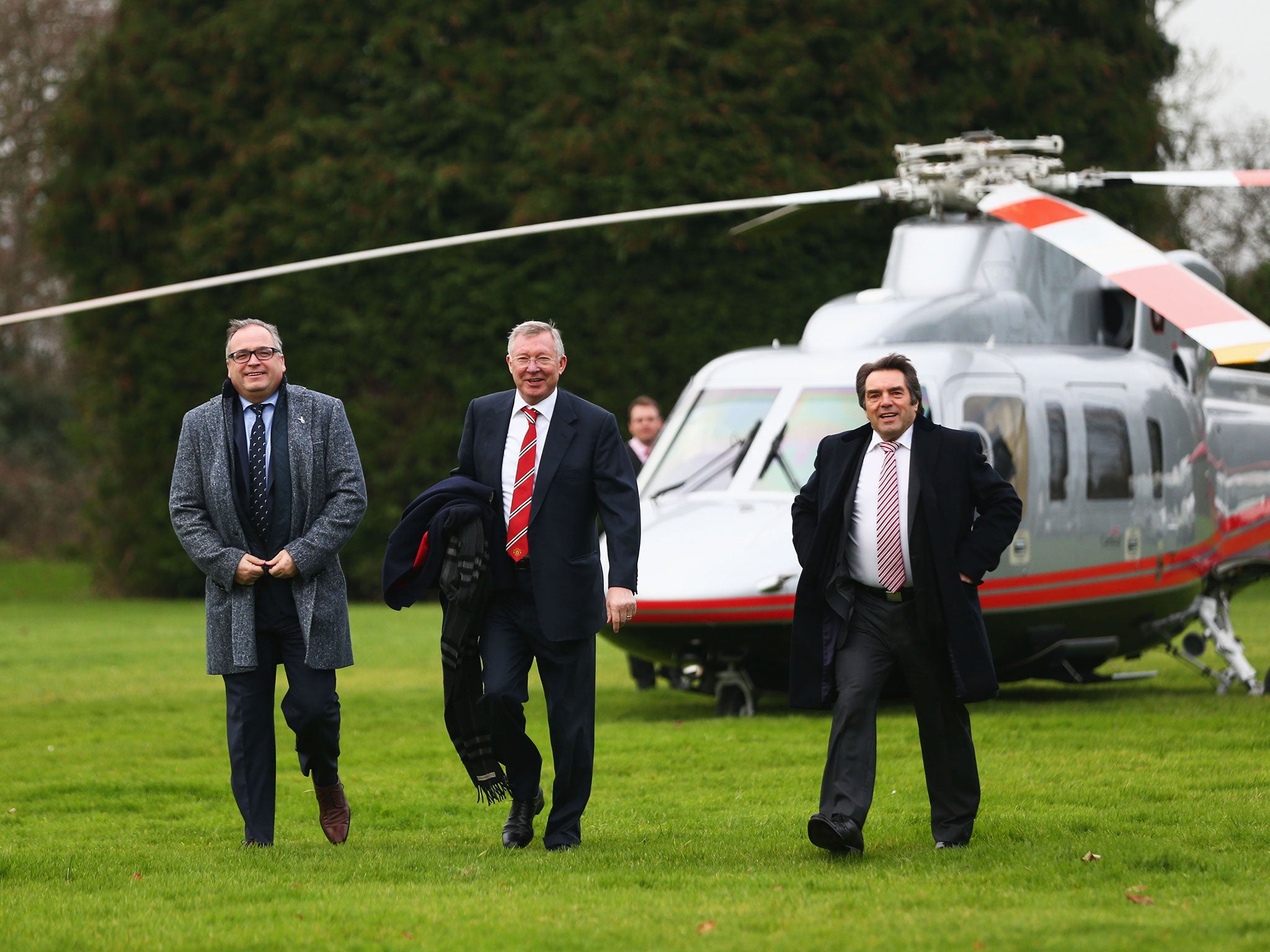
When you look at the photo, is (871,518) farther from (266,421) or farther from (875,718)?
(266,421)

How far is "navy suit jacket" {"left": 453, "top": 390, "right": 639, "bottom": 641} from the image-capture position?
242 inches

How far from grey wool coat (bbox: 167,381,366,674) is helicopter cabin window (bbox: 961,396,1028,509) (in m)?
5.04

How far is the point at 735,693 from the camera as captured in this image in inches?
423

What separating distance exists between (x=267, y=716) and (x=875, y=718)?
7.07 ft

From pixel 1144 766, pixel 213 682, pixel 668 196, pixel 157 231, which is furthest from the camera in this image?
pixel 157 231

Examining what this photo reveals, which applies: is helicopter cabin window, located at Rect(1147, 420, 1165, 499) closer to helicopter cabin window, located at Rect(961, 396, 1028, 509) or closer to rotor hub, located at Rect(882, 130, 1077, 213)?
helicopter cabin window, located at Rect(961, 396, 1028, 509)

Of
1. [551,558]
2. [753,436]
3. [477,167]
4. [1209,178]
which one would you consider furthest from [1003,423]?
[477,167]

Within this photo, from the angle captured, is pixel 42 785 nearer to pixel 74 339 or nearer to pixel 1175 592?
pixel 1175 592

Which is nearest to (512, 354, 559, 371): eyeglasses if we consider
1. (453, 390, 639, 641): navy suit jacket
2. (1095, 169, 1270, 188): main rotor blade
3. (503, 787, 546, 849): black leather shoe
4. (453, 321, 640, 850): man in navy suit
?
(453, 321, 640, 850): man in navy suit

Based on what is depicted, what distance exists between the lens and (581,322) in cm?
2153

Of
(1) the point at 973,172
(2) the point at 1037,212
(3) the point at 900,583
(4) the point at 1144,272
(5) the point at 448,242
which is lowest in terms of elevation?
(3) the point at 900,583

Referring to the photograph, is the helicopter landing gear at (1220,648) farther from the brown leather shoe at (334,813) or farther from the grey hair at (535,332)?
the brown leather shoe at (334,813)

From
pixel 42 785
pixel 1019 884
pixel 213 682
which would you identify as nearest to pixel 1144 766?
pixel 1019 884

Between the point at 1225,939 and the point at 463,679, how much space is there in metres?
2.73
